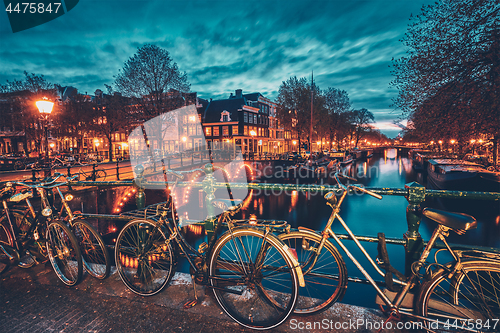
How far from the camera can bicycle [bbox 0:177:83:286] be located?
114 inches

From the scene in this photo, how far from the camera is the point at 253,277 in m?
2.23

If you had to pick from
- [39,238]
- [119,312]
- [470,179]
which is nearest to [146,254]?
[119,312]

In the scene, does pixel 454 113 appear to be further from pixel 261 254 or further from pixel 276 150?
pixel 276 150

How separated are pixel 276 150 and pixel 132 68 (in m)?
38.7

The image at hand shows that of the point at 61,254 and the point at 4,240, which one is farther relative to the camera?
the point at 4,240

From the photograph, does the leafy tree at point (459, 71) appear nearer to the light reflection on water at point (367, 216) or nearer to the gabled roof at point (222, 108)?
the light reflection on water at point (367, 216)

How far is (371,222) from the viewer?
41.1ft

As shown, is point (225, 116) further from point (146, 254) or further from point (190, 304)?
point (190, 304)

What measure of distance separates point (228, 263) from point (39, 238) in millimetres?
2657

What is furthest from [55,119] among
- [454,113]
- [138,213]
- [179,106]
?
[454,113]

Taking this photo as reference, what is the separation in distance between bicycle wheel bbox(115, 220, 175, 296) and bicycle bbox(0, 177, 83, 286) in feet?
1.79

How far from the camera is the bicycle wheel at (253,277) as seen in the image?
2.04 metres

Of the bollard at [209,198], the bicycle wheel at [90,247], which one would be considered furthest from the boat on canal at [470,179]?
the bicycle wheel at [90,247]

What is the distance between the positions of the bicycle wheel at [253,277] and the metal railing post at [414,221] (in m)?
1.13
